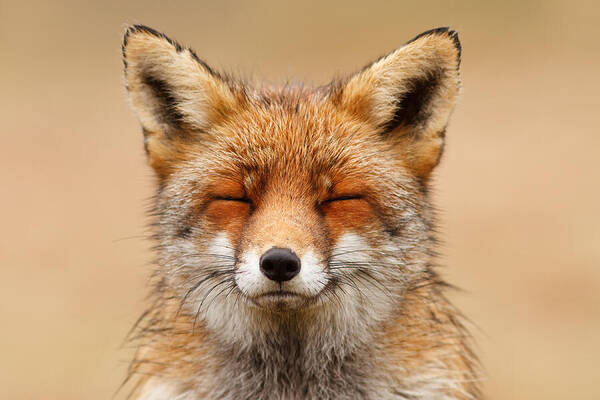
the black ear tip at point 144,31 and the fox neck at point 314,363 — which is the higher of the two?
the black ear tip at point 144,31

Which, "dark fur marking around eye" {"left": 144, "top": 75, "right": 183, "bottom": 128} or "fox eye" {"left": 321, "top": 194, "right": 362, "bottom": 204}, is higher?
"dark fur marking around eye" {"left": 144, "top": 75, "right": 183, "bottom": 128}

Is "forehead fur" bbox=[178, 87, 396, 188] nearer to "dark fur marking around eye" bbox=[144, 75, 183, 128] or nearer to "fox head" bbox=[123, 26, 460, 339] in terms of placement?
"fox head" bbox=[123, 26, 460, 339]

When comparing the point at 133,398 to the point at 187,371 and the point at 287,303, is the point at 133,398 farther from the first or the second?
the point at 287,303

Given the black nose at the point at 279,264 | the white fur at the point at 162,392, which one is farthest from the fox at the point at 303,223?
the black nose at the point at 279,264

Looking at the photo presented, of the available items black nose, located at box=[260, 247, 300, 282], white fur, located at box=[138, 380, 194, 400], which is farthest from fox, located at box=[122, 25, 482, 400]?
black nose, located at box=[260, 247, 300, 282]

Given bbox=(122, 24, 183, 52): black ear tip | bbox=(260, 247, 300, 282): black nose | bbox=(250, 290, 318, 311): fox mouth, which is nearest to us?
bbox=(260, 247, 300, 282): black nose

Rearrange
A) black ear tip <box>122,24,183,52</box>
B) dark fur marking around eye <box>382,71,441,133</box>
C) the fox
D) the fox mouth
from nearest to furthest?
1. the fox mouth
2. the fox
3. black ear tip <box>122,24,183,52</box>
4. dark fur marking around eye <box>382,71,441,133</box>

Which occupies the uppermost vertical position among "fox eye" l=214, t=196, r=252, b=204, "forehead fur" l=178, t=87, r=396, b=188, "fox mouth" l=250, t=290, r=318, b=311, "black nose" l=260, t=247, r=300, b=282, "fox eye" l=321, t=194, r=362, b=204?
"forehead fur" l=178, t=87, r=396, b=188

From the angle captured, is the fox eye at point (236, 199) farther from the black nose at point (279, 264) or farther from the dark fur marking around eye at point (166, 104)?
the dark fur marking around eye at point (166, 104)

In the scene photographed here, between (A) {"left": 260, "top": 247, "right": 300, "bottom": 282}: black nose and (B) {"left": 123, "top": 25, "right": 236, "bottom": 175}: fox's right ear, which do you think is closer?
(A) {"left": 260, "top": 247, "right": 300, "bottom": 282}: black nose
